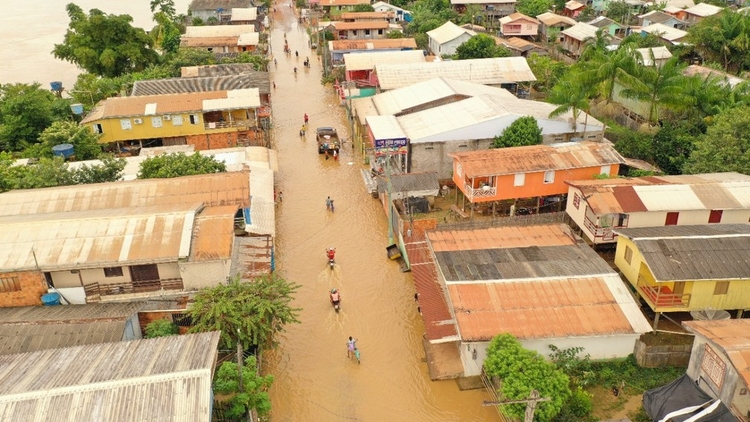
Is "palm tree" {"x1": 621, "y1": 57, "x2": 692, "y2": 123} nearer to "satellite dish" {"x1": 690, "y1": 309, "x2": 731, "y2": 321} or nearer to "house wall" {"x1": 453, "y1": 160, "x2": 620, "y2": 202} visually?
"house wall" {"x1": 453, "y1": 160, "x2": 620, "y2": 202}

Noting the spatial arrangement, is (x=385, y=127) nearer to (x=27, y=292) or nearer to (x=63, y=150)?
(x=63, y=150)

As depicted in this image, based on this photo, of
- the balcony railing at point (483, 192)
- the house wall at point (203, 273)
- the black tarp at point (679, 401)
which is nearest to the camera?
the black tarp at point (679, 401)

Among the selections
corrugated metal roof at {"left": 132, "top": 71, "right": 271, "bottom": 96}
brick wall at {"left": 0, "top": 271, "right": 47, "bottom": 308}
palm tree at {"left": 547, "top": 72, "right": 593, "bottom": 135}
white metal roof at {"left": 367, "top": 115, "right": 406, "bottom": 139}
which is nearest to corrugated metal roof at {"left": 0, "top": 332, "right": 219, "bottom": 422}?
brick wall at {"left": 0, "top": 271, "right": 47, "bottom": 308}

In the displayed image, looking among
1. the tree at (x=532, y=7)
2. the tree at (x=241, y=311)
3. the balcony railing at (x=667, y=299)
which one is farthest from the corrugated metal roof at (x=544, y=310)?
the tree at (x=532, y=7)

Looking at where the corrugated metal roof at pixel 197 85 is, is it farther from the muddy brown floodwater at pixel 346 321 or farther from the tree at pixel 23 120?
the muddy brown floodwater at pixel 346 321

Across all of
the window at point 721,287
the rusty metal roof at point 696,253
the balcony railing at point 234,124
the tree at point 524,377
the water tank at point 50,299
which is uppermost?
the rusty metal roof at point 696,253

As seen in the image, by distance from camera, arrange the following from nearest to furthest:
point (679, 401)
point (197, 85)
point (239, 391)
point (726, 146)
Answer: point (679, 401) → point (239, 391) → point (726, 146) → point (197, 85)

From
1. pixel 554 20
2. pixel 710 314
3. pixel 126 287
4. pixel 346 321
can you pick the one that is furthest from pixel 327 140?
pixel 554 20

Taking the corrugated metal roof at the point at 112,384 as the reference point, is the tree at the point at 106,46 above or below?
above
